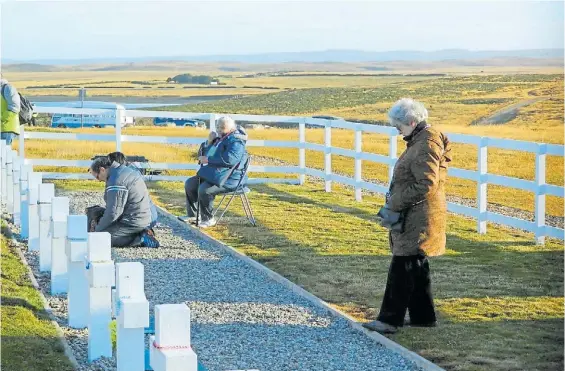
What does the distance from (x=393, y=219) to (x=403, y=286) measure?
520 millimetres

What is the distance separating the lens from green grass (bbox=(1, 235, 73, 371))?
7730 mm

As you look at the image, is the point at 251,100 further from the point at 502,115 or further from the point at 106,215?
the point at 106,215

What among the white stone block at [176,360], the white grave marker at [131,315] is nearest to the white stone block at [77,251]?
the white grave marker at [131,315]

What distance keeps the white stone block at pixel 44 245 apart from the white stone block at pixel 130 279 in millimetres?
4891

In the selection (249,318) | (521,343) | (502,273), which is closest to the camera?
(521,343)

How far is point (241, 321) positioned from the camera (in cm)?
928

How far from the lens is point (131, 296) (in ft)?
21.4

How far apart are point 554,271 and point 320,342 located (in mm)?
4150

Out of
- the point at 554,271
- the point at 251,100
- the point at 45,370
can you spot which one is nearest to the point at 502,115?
the point at 251,100

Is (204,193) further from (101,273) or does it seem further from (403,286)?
(101,273)

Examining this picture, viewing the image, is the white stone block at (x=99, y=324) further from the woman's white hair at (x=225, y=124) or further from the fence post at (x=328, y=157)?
the fence post at (x=328, y=157)

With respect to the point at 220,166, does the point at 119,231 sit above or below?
below

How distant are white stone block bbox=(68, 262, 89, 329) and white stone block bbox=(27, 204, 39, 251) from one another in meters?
3.84

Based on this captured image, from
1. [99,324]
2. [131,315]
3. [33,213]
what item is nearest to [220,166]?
[33,213]
